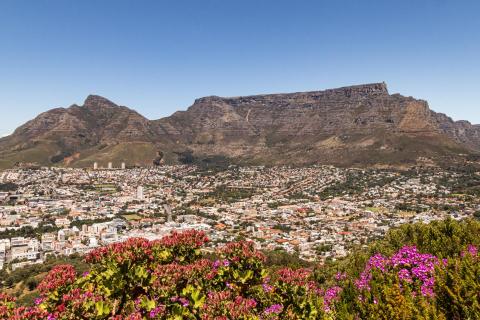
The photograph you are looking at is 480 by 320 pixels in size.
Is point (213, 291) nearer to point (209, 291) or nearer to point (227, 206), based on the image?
point (209, 291)

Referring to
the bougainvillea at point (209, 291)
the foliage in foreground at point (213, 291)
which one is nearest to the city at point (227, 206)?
the foliage in foreground at point (213, 291)

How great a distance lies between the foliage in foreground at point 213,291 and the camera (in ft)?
24.2

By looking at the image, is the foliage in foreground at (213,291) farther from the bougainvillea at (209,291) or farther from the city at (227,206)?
the city at (227,206)

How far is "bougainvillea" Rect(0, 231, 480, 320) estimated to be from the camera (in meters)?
7.37

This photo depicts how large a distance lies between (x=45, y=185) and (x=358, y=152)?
14611cm

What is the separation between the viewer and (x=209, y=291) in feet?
30.1

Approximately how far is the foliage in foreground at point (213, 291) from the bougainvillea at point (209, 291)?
2 cm

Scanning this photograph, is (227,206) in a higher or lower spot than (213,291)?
lower

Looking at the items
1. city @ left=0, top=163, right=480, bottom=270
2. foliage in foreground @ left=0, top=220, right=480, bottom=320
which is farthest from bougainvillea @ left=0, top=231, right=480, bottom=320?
city @ left=0, top=163, right=480, bottom=270

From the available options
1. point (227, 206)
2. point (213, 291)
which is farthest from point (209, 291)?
point (227, 206)

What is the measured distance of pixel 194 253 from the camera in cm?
1155

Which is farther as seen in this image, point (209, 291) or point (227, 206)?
point (227, 206)

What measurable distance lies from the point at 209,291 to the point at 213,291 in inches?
5.1

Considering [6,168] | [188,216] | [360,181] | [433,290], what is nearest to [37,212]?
[188,216]
